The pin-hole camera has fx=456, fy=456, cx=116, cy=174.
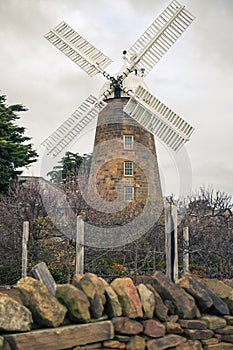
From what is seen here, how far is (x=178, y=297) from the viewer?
4.22 metres

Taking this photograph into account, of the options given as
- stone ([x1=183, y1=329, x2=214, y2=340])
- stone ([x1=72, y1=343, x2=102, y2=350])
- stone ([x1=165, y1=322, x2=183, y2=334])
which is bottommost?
stone ([x1=72, y1=343, x2=102, y2=350])

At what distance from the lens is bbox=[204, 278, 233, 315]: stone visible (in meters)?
4.52

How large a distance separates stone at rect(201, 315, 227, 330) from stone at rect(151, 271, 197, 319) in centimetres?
15

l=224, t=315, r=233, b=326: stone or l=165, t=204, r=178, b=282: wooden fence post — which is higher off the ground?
l=165, t=204, r=178, b=282: wooden fence post

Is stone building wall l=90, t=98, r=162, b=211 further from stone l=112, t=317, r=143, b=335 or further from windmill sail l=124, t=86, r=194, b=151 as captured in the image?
stone l=112, t=317, r=143, b=335

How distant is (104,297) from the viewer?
393 centimetres

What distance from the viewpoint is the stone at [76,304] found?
3.68 meters

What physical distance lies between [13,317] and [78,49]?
1542cm

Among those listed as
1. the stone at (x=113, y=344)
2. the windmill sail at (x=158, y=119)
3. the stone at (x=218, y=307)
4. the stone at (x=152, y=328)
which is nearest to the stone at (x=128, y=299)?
the stone at (x=152, y=328)

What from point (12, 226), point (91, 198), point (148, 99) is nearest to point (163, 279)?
point (12, 226)

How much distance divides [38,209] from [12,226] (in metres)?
0.97

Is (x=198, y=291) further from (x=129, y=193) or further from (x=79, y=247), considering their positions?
(x=129, y=193)

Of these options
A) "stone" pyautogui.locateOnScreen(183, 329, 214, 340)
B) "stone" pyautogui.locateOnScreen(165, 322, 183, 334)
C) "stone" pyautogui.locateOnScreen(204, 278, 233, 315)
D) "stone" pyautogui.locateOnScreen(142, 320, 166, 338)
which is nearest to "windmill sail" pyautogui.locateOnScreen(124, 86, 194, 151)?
"stone" pyautogui.locateOnScreen(204, 278, 233, 315)

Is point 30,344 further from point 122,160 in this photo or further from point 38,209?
point 122,160
